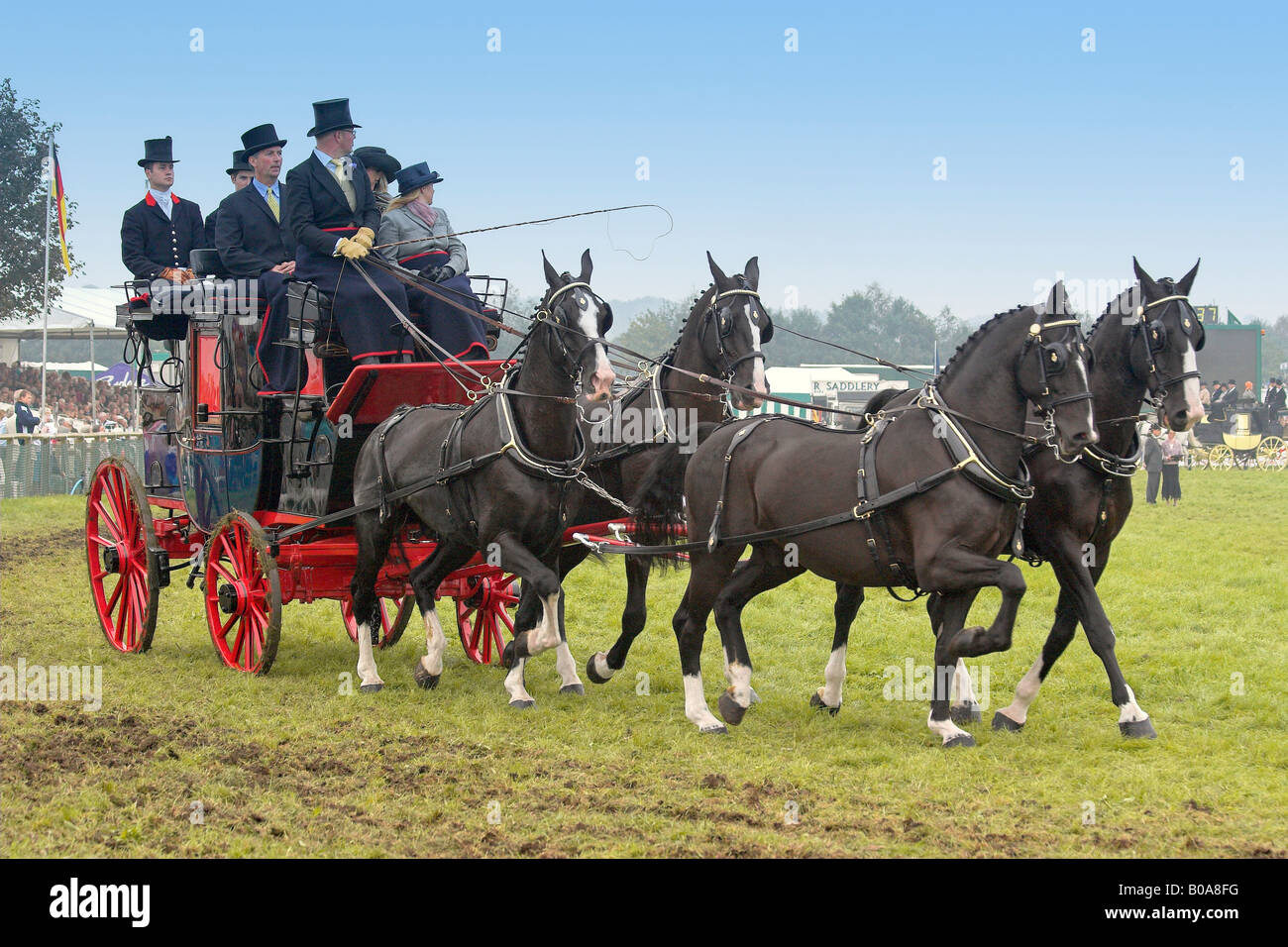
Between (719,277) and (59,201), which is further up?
(59,201)

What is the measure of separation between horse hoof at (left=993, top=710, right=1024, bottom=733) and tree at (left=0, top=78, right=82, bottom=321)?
28666mm

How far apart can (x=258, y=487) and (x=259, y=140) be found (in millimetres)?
2729

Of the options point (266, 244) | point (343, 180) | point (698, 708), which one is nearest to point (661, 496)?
point (698, 708)

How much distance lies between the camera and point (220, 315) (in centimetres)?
946

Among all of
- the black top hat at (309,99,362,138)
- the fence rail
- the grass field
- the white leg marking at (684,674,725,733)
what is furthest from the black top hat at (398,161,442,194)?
the fence rail

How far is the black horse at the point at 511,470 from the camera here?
7562mm

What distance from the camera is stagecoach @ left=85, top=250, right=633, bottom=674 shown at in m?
8.77

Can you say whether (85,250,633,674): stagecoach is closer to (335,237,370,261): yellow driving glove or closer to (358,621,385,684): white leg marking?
(358,621,385,684): white leg marking

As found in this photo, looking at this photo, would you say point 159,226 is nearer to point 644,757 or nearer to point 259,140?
point 259,140

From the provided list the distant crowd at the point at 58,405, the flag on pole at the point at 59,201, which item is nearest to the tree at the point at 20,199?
the distant crowd at the point at 58,405

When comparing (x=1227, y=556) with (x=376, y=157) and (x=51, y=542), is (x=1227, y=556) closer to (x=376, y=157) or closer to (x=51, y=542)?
(x=376, y=157)

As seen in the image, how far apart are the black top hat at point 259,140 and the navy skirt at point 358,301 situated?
4.97 feet

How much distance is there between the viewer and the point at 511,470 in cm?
781

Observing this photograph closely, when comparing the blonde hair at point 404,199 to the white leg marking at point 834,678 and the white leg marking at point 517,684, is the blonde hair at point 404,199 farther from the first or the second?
the white leg marking at point 834,678
